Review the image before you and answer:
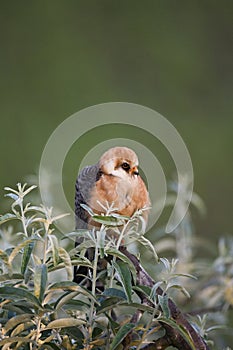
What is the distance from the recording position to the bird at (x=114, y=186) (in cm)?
138

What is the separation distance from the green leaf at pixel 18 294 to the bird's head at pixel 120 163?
41cm

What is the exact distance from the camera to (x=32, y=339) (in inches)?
40.8

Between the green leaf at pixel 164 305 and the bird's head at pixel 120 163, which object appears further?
the bird's head at pixel 120 163

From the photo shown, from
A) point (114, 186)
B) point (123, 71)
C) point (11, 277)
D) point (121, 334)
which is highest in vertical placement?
point (123, 71)

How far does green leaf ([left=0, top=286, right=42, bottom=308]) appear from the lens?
1.00 m

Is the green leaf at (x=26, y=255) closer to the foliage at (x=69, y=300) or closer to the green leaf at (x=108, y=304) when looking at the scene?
the foliage at (x=69, y=300)

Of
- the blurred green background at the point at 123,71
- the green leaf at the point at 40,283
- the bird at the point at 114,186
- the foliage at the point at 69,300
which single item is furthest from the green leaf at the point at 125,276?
the blurred green background at the point at 123,71

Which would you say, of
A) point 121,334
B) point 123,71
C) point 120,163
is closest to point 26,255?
point 121,334

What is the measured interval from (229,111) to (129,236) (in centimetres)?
354

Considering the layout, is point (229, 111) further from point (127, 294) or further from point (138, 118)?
point (127, 294)

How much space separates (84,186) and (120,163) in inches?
4.4

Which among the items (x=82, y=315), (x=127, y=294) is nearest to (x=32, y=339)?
(x=127, y=294)

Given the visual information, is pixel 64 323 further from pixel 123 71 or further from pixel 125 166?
pixel 123 71

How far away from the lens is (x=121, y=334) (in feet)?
3.39
